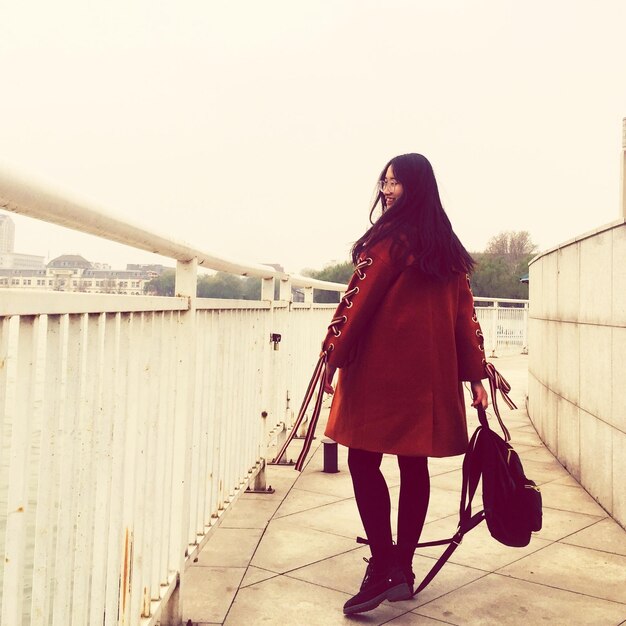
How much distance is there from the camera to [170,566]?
2.49 metres

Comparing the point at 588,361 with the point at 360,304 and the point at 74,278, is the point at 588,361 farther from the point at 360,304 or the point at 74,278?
the point at 74,278

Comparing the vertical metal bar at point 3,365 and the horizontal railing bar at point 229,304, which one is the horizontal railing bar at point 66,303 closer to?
the vertical metal bar at point 3,365

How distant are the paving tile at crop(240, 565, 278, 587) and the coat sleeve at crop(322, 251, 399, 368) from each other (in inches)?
40.4

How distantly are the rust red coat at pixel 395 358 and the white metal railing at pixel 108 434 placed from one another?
0.58 m

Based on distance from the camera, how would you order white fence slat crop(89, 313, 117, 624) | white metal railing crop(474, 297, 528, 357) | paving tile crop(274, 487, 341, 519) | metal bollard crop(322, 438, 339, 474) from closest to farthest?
white fence slat crop(89, 313, 117, 624), paving tile crop(274, 487, 341, 519), metal bollard crop(322, 438, 339, 474), white metal railing crop(474, 297, 528, 357)

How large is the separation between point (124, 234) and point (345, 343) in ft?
3.67

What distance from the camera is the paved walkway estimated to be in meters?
2.78

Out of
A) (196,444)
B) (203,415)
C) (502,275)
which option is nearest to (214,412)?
(203,415)

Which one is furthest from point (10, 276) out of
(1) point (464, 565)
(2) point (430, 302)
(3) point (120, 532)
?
(1) point (464, 565)

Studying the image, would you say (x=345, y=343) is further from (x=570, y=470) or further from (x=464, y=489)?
(x=570, y=470)

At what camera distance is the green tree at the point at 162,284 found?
86.1 inches

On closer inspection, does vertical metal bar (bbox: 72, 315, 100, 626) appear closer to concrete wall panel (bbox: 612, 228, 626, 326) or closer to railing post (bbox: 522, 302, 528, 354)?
concrete wall panel (bbox: 612, 228, 626, 326)

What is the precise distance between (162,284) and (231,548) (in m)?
1.66

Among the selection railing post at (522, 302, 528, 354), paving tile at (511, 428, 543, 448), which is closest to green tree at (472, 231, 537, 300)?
railing post at (522, 302, 528, 354)
